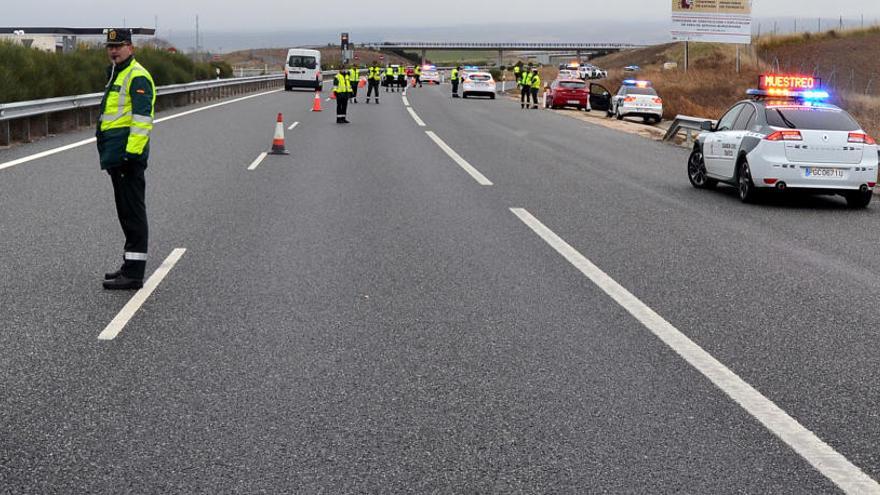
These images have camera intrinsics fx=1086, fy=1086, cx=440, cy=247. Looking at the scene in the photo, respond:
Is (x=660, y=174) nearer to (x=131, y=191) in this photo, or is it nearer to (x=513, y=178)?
(x=513, y=178)

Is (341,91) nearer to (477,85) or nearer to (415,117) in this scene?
(415,117)

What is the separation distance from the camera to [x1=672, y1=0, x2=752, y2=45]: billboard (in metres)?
61.2

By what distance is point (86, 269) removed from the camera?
879 centimetres

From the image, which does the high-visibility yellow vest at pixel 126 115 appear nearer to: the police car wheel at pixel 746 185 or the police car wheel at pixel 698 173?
the police car wheel at pixel 746 185

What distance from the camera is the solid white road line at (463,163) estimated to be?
1608 cm

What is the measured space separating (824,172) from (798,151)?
0.42 m

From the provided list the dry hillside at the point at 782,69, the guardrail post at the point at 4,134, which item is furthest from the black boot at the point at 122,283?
the dry hillside at the point at 782,69

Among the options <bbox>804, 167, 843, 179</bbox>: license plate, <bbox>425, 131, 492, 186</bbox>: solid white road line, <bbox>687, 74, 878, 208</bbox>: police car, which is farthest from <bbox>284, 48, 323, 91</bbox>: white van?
<bbox>804, 167, 843, 179</bbox>: license plate

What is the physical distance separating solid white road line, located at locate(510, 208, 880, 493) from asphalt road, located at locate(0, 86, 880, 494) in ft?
0.16

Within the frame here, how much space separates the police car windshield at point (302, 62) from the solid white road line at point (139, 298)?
4719 centimetres

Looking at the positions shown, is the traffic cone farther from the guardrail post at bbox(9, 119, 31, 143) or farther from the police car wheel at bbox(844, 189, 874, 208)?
the police car wheel at bbox(844, 189, 874, 208)

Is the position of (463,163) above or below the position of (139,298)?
above

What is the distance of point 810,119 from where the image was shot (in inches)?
563

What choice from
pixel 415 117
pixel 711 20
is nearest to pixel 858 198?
pixel 415 117
